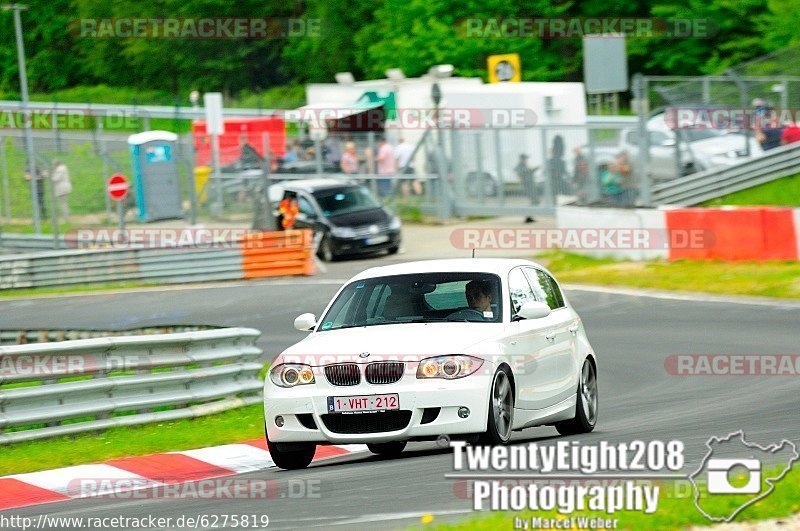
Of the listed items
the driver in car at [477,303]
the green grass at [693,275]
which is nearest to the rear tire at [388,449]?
the driver in car at [477,303]

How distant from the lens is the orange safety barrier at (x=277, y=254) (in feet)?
97.4

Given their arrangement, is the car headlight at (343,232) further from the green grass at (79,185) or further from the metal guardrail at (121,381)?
the metal guardrail at (121,381)

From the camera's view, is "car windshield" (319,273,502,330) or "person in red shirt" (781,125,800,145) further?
"person in red shirt" (781,125,800,145)

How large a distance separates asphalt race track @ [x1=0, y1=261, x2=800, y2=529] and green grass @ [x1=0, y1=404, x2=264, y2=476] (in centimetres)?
182

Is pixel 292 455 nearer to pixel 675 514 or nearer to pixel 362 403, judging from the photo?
pixel 362 403

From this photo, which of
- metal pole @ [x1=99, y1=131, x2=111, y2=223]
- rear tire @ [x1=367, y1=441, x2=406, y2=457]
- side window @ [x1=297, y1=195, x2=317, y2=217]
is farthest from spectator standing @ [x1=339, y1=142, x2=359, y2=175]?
rear tire @ [x1=367, y1=441, x2=406, y2=457]

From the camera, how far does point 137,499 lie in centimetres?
947

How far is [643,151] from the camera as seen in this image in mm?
28844

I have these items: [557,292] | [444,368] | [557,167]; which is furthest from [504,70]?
[444,368]

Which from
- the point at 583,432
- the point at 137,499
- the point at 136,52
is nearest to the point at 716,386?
the point at 583,432

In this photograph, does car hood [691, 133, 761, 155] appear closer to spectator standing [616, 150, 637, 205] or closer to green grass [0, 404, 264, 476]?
spectator standing [616, 150, 637, 205]

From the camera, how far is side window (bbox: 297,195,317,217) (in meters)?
32.4

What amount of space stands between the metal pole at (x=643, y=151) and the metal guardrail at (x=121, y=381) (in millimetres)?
14821

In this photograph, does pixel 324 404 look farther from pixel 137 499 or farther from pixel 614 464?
pixel 614 464
